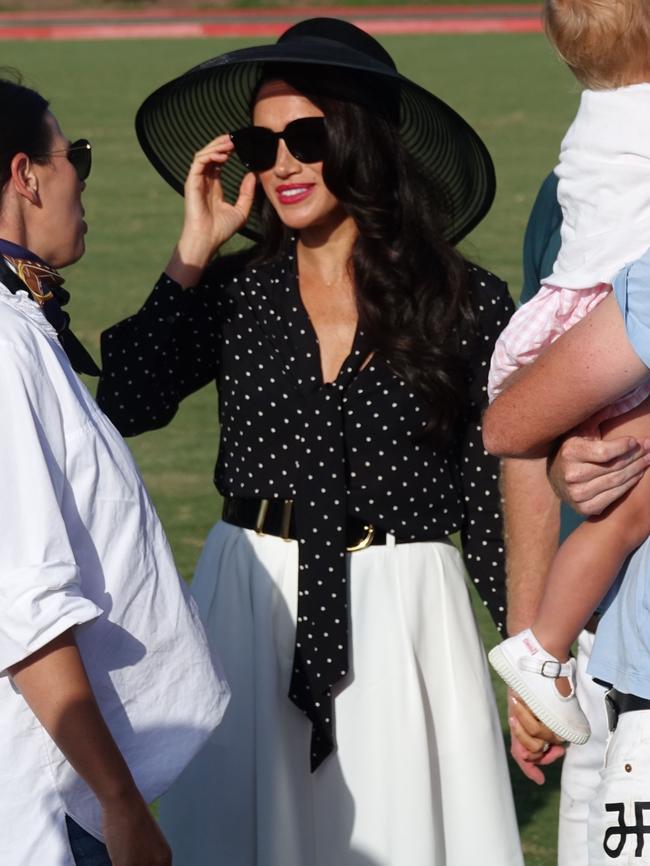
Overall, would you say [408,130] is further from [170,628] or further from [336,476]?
[170,628]

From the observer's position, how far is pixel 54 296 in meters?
2.92

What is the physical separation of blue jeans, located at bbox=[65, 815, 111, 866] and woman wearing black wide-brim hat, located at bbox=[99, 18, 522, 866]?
0.95 meters

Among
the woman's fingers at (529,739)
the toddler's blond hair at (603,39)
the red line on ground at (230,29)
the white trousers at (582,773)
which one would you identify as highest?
the red line on ground at (230,29)

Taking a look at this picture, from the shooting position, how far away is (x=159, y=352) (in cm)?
380

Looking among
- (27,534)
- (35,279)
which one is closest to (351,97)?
(35,279)

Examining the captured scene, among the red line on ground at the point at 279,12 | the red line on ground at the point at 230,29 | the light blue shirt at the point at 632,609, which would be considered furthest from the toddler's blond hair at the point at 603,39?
the red line on ground at the point at 279,12

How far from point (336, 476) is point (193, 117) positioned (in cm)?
109

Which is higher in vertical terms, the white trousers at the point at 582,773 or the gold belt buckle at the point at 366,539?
the gold belt buckle at the point at 366,539

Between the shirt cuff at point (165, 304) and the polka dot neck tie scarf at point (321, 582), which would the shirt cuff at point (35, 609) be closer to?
the polka dot neck tie scarf at point (321, 582)

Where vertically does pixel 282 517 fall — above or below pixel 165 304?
below

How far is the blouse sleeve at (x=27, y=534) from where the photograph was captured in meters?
2.48

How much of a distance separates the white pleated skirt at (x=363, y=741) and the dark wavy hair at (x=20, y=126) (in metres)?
1.10

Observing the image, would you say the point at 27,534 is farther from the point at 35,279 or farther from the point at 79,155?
the point at 79,155

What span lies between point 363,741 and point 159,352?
3.23 feet
